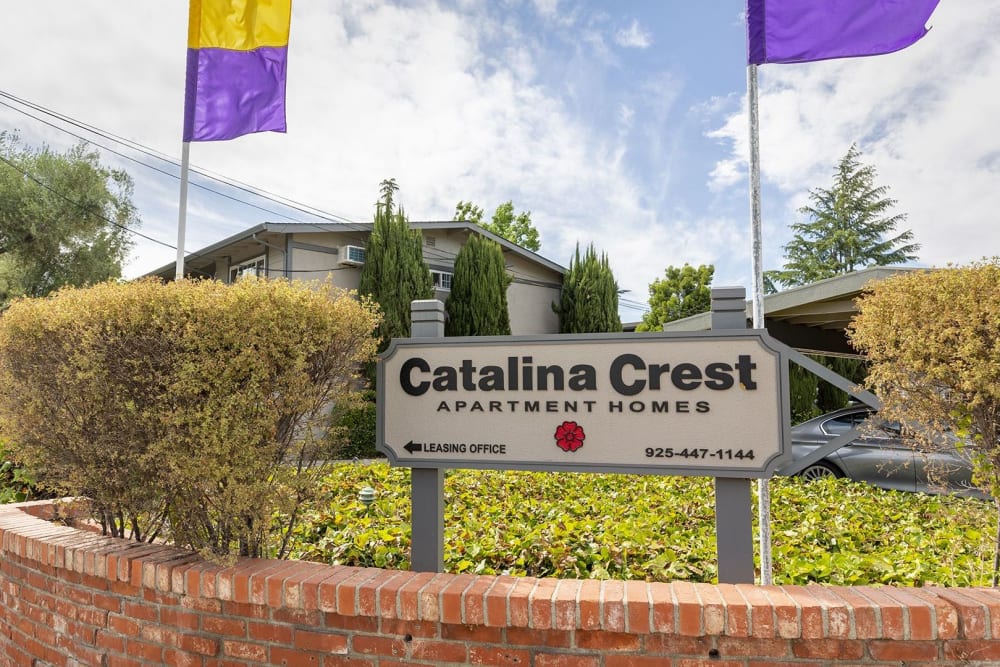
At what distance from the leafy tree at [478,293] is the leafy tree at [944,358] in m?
13.4

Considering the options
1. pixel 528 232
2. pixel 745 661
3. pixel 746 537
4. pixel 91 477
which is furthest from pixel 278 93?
pixel 528 232

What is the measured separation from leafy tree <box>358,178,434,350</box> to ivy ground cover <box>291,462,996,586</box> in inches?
346

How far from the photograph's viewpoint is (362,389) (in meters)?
3.27

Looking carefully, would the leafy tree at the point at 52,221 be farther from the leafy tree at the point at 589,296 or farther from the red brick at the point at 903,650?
the red brick at the point at 903,650

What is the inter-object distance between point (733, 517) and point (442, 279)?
1568cm

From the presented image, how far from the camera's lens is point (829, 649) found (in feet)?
7.50

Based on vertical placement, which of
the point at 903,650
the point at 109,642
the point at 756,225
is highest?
the point at 756,225

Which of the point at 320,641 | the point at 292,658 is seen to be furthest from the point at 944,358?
the point at 292,658

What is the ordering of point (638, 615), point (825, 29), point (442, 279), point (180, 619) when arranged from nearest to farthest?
point (638, 615), point (180, 619), point (825, 29), point (442, 279)

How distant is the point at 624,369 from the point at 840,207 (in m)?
37.6

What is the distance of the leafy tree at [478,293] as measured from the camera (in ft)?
53.1

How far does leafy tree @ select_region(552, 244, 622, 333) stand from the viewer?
1892 cm

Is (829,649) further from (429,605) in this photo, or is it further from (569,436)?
(429,605)

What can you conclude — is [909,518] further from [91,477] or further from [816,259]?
[816,259]
